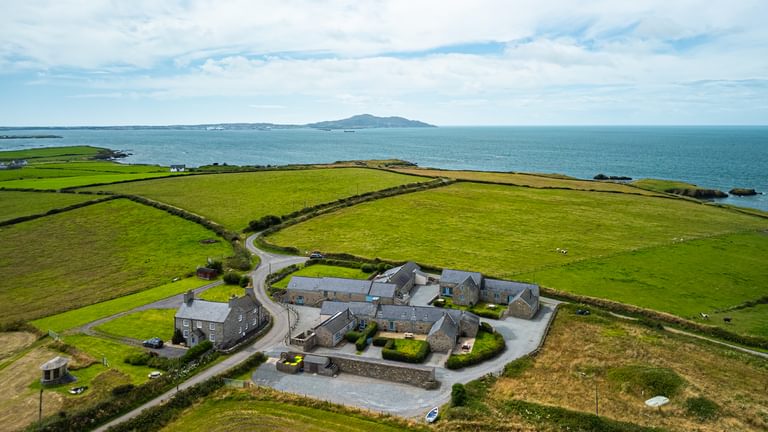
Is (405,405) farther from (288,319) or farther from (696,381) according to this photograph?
(696,381)

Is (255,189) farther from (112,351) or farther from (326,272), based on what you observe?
(112,351)

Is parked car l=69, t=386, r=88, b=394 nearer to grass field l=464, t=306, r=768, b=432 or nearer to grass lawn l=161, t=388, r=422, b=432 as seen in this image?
grass lawn l=161, t=388, r=422, b=432

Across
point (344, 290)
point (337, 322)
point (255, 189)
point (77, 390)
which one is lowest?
point (77, 390)

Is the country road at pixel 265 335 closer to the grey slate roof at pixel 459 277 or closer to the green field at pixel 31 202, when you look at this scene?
the grey slate roof at pixel 459 277

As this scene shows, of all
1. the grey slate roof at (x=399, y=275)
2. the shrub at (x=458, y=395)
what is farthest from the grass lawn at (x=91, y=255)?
the shrub at (x=458, y=395)

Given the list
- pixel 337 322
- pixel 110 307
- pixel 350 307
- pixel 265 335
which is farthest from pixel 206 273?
pixel 337 322

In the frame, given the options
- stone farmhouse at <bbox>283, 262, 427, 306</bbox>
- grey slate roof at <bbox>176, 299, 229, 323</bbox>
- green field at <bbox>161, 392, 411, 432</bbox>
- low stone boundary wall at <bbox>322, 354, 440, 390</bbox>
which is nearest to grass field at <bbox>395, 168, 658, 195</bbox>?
stone farmhouse at <bbox>283, 262, 427, 306</bbox>

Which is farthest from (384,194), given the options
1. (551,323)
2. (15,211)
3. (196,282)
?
(15,211)
